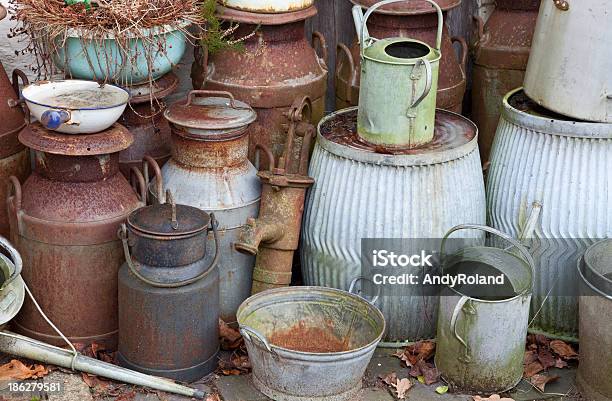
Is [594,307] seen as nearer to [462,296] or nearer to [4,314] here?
[462,296]

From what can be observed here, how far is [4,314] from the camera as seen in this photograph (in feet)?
13.8

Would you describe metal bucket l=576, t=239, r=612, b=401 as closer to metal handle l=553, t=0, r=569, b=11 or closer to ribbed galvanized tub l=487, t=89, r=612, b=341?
ribbed galvanized tub l=487, t=89, r=612, b=341

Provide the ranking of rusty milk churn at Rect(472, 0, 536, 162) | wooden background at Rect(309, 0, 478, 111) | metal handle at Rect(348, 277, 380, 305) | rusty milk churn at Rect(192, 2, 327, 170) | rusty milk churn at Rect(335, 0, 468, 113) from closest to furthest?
metal handle at Rect(348, 277, 380, 305), rusty milk churn at Rect(192, 2, 327, 170), rusty milk churn at Rect(335, 0, 468, 113), rusty milk churn at Rect(472, 0, 536, 162), wooden background at Rect(309, 0, 478, 111)

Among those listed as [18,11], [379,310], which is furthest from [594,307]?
[18,11]

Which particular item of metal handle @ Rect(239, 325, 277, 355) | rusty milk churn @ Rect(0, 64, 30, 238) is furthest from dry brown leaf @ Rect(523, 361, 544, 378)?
rusty milk churn @ Rect(0, 64, 30, 238)

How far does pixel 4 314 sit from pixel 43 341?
320mm

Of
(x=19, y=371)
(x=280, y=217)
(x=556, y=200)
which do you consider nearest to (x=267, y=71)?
(x=280, y=217)

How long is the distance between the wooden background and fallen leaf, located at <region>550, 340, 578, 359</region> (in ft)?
6.50

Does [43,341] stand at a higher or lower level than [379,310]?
lower

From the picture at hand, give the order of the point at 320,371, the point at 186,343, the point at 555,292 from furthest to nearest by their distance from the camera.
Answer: the point at 555,292 → the point at 186,343 → the point at 320,371

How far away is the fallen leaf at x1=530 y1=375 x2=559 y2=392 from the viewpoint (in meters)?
4.30

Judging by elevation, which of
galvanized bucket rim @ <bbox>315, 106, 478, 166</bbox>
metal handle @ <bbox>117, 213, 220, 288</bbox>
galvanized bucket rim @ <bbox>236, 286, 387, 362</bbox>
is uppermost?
galvanized bucket rim @ <bbox>315, 106, 478, 166</bbox>

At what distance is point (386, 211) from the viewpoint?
4355 mm

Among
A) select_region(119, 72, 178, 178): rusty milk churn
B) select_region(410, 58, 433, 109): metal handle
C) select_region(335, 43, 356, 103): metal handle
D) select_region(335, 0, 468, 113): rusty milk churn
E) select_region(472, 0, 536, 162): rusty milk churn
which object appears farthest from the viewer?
select_region(472, 0, 536, 162): rusty milk churn
